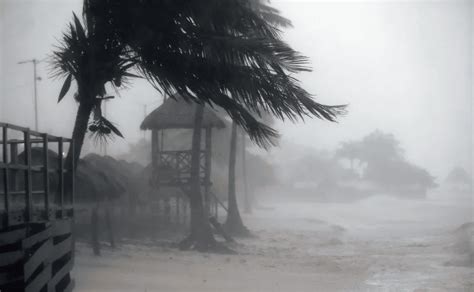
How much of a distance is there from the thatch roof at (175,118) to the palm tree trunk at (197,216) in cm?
146

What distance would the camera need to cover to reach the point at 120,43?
679cm

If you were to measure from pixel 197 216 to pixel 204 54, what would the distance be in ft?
37.6

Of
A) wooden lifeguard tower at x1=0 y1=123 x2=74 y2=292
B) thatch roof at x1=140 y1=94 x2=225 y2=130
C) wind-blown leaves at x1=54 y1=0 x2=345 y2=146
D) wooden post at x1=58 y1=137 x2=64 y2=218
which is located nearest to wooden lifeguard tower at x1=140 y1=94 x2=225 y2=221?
thatch roof at x1=140 y1=94 x2=225 y2=130

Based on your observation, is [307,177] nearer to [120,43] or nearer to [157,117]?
[157,117]

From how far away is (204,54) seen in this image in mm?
6488

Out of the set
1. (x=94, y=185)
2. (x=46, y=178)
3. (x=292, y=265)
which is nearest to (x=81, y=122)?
(x=46, y=178)

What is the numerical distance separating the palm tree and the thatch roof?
12465mm

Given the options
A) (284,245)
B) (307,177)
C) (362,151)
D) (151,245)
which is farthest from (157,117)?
(362,151)

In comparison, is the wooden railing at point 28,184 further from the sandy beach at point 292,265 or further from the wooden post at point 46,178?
the sandy beach at point 292,265

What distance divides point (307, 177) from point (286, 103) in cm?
5523

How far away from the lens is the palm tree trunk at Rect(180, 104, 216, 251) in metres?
17.4

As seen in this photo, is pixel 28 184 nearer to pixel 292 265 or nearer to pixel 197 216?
pixel 292 265

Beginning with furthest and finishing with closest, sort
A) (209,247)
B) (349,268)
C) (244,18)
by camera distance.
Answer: (209,247) < (349,268) < (244,18)

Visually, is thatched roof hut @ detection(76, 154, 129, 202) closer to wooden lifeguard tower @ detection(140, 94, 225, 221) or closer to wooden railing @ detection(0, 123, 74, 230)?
wooden lifeguard tower @ detection(140, 94, 225, 221)
